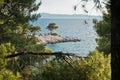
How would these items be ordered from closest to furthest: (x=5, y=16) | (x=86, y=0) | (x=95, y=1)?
(x=95, y=1), (x=86, y=0), (x=5, y=16)

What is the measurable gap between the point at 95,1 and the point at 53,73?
3529mm

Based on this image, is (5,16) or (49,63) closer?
(49,63)
